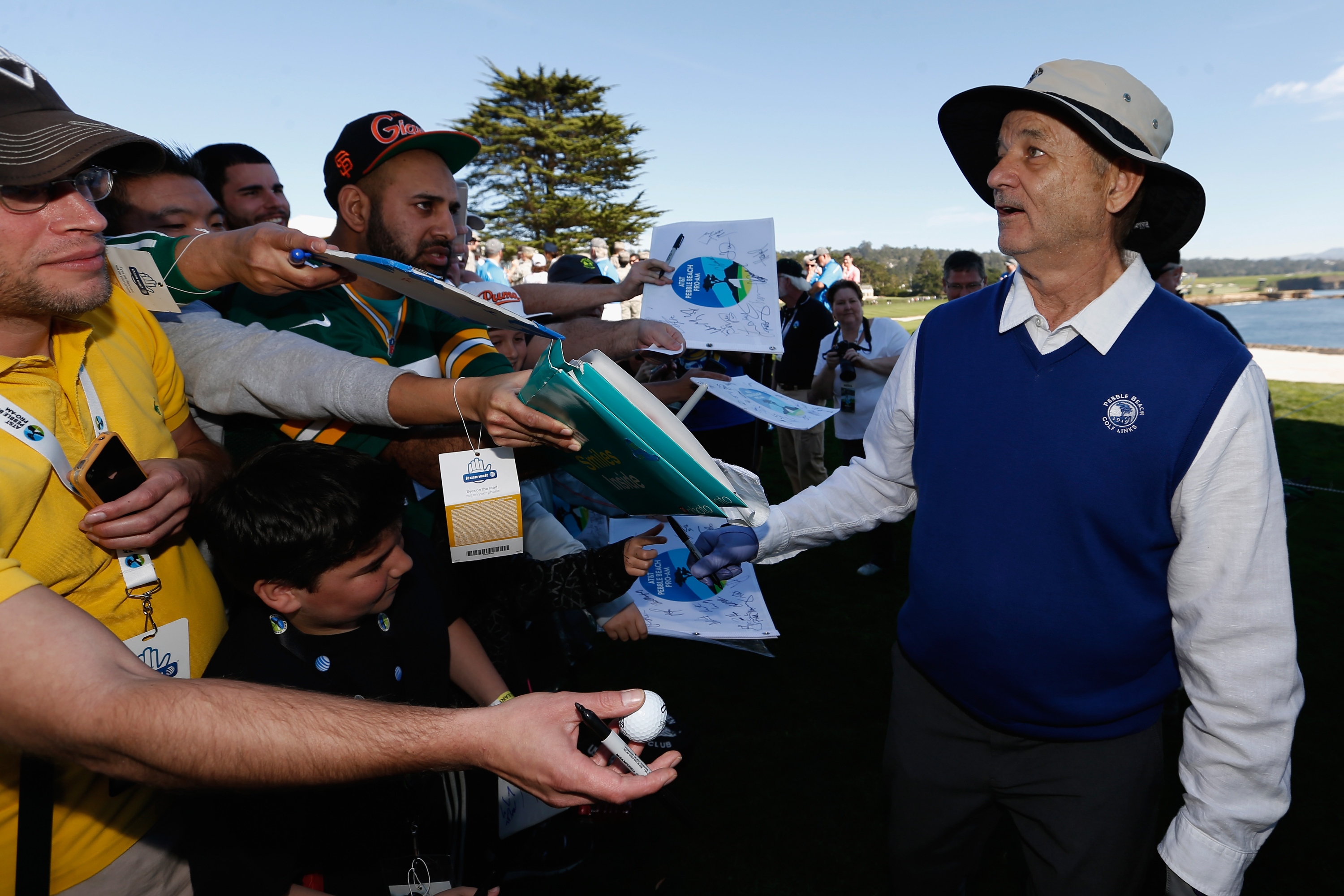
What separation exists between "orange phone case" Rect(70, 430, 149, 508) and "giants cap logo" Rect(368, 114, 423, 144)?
119cm

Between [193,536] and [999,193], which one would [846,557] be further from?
[193,536]

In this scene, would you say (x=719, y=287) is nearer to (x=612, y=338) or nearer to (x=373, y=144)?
(x=612, y=338)

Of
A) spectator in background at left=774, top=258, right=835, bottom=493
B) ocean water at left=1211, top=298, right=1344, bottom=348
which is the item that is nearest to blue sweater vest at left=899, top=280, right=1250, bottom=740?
spectator in background at left=774, top=258, right=835, bottom=493

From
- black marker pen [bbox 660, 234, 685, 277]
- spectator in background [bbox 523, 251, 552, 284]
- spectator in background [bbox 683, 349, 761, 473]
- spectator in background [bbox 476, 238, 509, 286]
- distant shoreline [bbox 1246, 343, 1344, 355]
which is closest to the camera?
black marker pen [bbox 660, 234, 685, 277]

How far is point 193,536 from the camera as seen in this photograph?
1825mm

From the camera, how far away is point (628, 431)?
4.06 feet

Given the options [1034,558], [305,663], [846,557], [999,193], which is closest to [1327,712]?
[846,557]

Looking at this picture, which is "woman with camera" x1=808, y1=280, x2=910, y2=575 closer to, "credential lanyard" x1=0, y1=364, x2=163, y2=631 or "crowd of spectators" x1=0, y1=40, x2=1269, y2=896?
"crowd of spectators" x1=0, y1=40, x2=1269, y2=896

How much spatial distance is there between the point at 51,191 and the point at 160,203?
136 centimetres

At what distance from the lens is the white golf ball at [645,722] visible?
114 centimetres

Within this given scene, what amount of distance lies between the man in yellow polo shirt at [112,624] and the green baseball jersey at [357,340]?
16 centimetres

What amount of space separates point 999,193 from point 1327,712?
3.79 meters

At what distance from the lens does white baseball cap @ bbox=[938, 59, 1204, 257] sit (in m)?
1.68

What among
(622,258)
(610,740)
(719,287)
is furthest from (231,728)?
(622,258)
